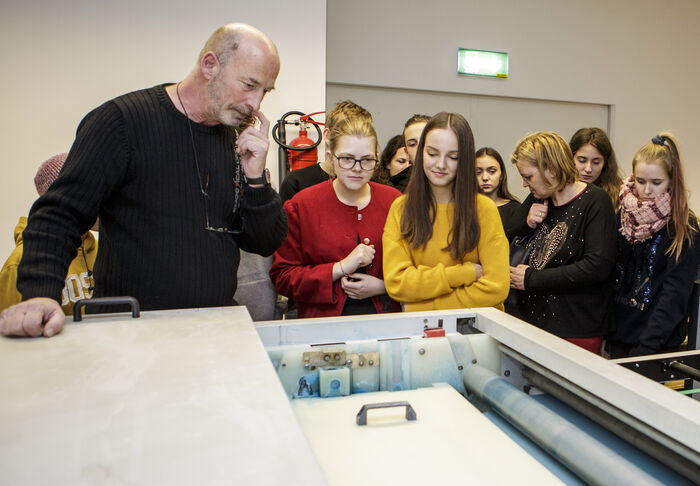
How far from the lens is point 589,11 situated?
4414mm

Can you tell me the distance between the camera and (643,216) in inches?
71.3

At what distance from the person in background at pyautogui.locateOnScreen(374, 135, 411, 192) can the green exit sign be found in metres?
1.59

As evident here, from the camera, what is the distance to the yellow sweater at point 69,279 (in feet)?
4.65

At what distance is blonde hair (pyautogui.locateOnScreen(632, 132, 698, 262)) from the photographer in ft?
5.79

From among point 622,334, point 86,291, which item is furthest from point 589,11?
point 86,291

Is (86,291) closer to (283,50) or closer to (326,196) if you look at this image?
(326,196)

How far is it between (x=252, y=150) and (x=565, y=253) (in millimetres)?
1265

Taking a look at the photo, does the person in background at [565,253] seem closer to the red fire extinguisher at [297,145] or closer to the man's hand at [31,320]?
the red fire extinguisher at [297,145]

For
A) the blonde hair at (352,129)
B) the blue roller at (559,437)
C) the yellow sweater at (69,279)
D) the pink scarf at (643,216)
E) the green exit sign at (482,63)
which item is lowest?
the blue roller at (559,437)

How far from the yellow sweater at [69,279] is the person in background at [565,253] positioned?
1.54 meters

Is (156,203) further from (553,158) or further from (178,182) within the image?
(553,158)

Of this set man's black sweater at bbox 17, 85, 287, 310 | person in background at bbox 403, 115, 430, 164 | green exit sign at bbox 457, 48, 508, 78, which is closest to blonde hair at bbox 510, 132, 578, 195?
person in background at bbox 403, 115, 430, 164

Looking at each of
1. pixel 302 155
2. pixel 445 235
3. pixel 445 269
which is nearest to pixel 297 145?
pixel 302 155

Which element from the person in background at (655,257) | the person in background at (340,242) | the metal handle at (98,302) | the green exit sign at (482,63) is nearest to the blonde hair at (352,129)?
the person in background at (340,242)
